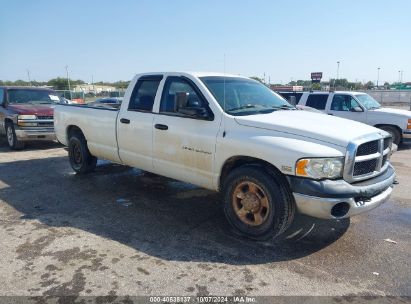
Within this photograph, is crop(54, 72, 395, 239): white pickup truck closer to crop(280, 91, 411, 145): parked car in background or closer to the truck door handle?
the truck door handle

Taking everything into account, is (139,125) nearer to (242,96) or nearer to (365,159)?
(242,96)

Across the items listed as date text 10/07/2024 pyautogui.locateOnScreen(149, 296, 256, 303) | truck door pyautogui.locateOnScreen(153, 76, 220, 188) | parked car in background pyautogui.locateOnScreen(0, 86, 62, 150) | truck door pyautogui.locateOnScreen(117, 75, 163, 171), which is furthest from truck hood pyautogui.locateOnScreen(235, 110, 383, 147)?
parked car in background pyautogui.locateOnScreen(0, 86, 62, 150)

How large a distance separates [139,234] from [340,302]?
2341mm

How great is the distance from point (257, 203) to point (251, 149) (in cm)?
61

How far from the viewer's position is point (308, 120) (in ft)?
14.6

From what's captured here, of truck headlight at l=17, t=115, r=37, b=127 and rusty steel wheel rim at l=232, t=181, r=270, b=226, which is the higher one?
truck headlight at l=17, t=115, r=37, b=127

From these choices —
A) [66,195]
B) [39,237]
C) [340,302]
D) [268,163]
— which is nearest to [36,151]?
[66,195]

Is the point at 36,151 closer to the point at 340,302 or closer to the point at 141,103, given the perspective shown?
the point at 141,103

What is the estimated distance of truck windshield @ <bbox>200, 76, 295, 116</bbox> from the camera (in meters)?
4.72

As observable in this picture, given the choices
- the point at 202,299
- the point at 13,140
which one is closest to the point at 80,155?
the point at 13,140

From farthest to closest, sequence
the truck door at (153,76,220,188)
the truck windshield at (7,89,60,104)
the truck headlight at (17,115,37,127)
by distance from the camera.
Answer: the truck windshield at (7,89,60,104), the truck headlight at (17,115,37,127), the truck door at (153,76,220,188)

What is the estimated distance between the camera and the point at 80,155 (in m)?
7.19

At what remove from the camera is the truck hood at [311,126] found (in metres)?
3.87

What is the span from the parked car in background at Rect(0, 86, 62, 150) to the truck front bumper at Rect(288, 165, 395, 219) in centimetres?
840
